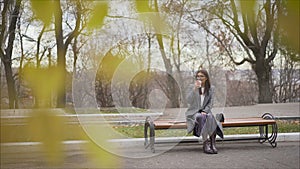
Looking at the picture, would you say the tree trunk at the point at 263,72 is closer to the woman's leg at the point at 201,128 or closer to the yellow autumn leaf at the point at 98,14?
the yellow autumn leaf at the point at 98,14

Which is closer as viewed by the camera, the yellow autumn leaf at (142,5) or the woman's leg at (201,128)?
the yellow autumn leaf at (142,5)

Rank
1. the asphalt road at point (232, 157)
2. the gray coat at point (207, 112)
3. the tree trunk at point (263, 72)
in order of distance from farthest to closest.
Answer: the asphalt road at point (232, 157), the gray coat at point (207, 112), the tree trunk at point (263, 72)

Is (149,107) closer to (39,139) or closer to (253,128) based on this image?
(39,139)

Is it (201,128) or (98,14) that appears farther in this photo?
(201,128)

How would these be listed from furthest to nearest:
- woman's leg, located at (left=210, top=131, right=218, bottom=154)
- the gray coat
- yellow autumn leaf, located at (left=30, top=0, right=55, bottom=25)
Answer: woman's leg, located at (left=210, top=131, right=218, bottom=154)
the gray coat
yellow autumn leaf, located at (left=30, top=0, right=55, bottom=25)

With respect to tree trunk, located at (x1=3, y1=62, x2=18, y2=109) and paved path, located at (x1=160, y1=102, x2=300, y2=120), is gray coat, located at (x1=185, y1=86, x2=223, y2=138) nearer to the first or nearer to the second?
paved path, located at (x1=160, y1=102, x2=300, y2=120)

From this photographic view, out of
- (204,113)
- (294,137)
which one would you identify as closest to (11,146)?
(204,113)

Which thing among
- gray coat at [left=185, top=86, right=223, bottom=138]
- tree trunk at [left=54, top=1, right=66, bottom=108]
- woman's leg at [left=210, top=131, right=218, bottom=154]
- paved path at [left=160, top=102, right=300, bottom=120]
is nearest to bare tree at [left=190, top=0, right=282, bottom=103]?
tree trunk at [left=54, top=1, right=66, bottom=108]

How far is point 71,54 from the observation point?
36cm

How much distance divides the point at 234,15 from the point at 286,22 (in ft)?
0.13

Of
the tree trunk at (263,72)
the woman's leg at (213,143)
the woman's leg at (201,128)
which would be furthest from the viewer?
the woman's leg at (213,143)

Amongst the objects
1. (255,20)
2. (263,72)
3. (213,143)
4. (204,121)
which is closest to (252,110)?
(204,121)

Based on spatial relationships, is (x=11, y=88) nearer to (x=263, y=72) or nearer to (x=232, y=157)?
(x=263, y=72)

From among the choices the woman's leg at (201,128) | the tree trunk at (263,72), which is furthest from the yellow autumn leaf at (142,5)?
the woman's leg at (201,128)
